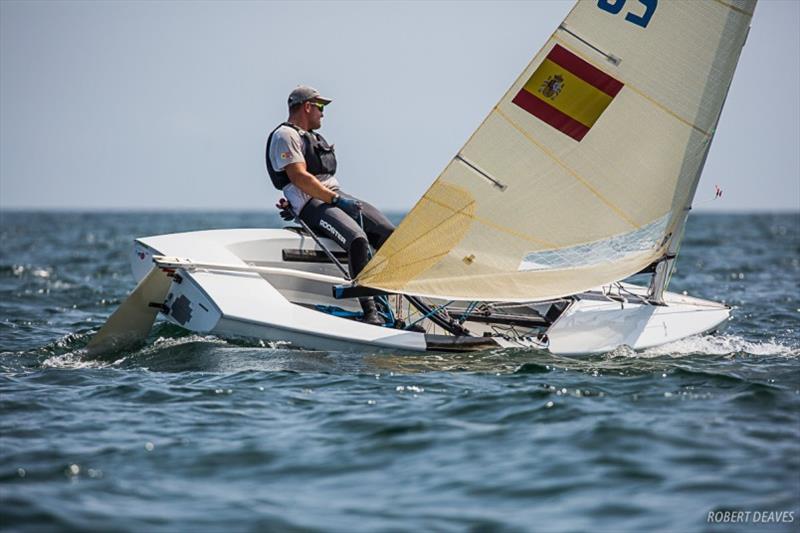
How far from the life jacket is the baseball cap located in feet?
0.62

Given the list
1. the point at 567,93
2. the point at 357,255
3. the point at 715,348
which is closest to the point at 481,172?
the point at 567,93

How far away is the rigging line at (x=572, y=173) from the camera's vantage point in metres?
6.97

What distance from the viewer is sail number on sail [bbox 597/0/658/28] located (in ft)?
22.8

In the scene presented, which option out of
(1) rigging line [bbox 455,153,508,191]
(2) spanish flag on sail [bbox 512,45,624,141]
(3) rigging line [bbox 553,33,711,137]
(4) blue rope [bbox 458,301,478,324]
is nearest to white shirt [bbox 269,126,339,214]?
(1) rigging line [bbox 455,153,508,191]

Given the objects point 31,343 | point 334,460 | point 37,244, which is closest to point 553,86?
point 334,460

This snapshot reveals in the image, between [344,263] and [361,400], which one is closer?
[361,400]

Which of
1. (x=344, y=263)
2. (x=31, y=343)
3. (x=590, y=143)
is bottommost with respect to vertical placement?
(x=31, y=343)

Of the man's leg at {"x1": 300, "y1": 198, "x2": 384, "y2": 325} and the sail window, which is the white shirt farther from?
the sail window

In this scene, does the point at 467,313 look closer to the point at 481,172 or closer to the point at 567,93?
the point at 481,172

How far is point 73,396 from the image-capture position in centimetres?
590

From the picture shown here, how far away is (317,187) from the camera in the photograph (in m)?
7.62

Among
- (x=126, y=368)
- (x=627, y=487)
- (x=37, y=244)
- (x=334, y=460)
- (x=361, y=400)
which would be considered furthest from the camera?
(x=37, y=244)

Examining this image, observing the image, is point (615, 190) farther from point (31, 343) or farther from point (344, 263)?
point (31, 343)

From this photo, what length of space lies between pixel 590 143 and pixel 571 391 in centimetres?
210
